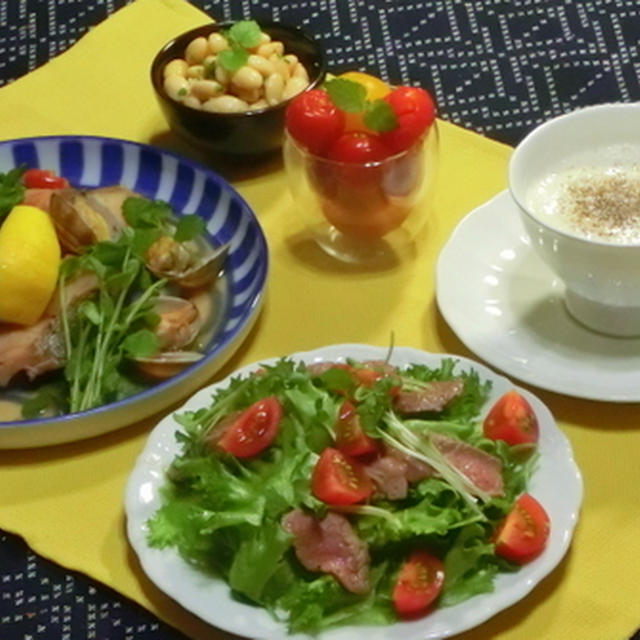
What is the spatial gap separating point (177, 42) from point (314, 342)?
1.58 feet

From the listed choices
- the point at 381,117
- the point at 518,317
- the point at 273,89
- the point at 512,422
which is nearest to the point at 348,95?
the point at 381,117

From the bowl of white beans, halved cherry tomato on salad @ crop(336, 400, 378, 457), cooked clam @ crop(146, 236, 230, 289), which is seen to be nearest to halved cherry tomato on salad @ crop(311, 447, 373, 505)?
halved cherry tomato on salad @ crop(336, 400, 378, 457)

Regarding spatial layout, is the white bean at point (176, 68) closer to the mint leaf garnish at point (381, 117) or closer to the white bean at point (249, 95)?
the white bean at point (249, 95)

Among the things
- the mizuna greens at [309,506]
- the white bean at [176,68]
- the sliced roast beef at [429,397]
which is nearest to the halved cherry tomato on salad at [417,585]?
the mizuna greens at [309,506]

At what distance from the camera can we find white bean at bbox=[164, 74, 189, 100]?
4.45 feet

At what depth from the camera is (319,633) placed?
852mm

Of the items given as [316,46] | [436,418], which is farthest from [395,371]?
[316,46]

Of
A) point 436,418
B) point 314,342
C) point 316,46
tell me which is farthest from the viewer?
point 316,46

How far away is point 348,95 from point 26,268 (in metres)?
0.36

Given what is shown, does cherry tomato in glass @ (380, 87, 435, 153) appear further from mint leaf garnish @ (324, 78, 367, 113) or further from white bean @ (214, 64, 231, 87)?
white bean @ (214, 64, 231, 87)

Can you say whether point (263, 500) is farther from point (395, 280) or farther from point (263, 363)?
point (395, 280)

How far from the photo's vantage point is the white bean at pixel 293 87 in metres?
1.34

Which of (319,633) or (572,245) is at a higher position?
(572,245)

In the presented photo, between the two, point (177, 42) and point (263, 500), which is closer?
point (263, 500)
